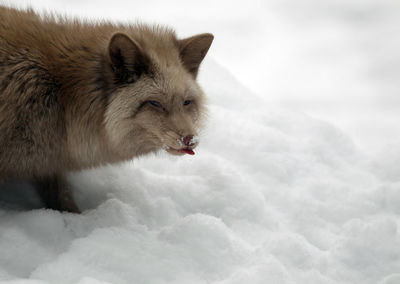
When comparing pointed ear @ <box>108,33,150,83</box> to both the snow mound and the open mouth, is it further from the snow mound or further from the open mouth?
the snow mound

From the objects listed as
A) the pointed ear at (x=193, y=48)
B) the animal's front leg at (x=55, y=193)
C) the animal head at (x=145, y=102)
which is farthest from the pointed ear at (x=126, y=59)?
the animal's front leg at (x=55, y=193)

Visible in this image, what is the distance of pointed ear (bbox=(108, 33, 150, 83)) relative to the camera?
152 inches

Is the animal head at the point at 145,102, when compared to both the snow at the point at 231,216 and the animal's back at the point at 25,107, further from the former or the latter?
the snow at the point at 231,216

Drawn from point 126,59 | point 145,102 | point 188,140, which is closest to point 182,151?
point 188,140

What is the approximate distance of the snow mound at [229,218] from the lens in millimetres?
3510

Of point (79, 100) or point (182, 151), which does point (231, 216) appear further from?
point (79, 100)

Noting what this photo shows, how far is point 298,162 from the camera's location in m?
5.95

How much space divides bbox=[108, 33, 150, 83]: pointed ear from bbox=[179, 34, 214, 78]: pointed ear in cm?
55

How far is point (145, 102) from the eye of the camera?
159 inches

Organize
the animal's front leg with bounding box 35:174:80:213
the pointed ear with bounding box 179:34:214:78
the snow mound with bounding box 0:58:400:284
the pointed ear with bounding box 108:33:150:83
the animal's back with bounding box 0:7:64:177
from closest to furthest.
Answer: the snow mound with bounding box 0:58:400:284, the animal's back with bounding box 0:7:64:177, the pointed ear with bounding box 108:33:150:83, the animal's front leg with bounding box 35:174:80:213, the pointed ear with bounding box 179:34:214:78

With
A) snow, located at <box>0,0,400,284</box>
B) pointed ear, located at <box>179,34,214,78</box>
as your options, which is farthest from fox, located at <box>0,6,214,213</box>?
snow, located at <box>0,0,400,284</box>

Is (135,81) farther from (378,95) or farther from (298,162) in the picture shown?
(378,95)

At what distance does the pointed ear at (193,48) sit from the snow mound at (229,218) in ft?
2.12

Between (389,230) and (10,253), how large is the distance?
11.5 ft
